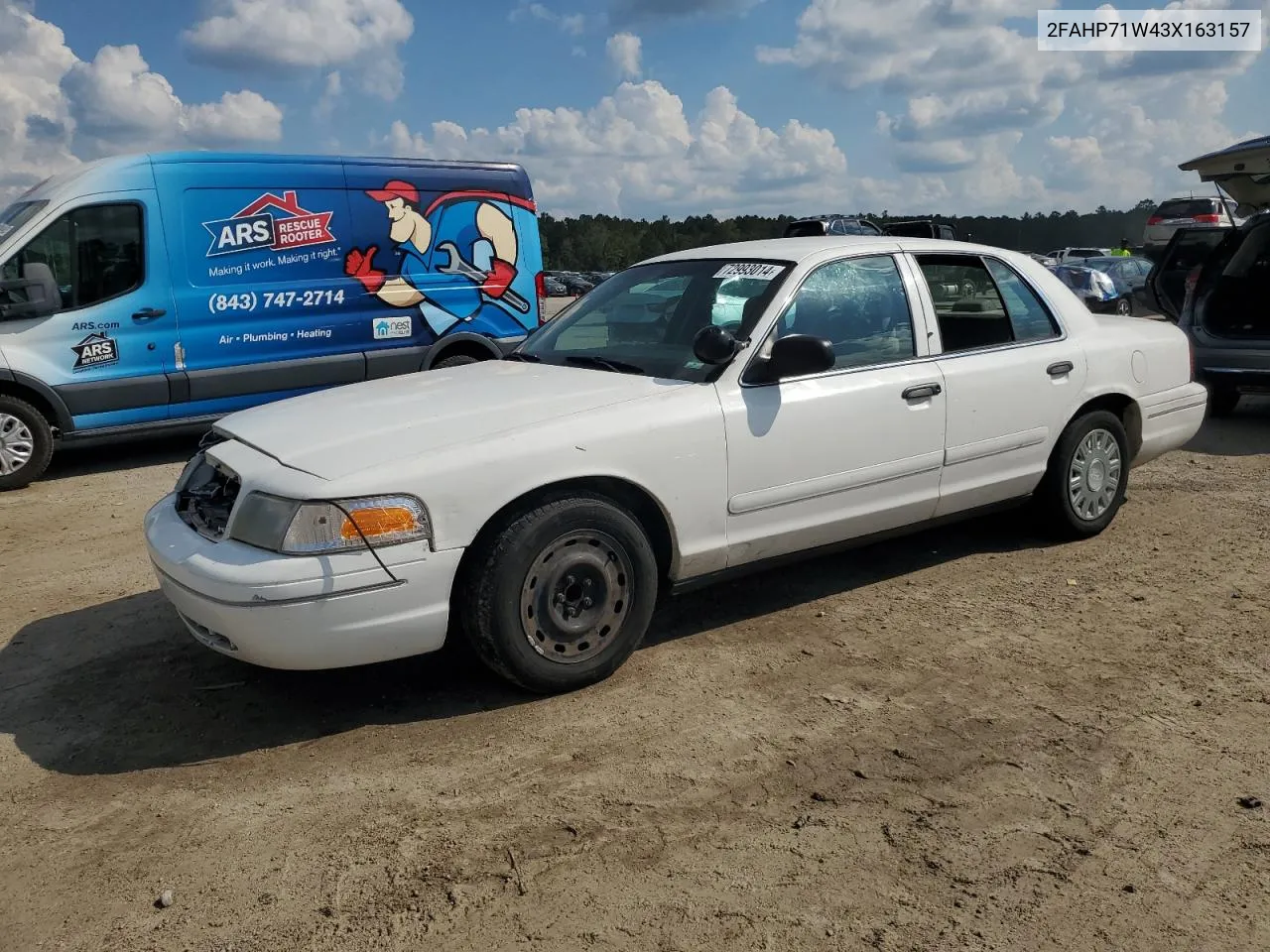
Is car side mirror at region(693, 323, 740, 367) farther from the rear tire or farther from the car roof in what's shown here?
the rear tire

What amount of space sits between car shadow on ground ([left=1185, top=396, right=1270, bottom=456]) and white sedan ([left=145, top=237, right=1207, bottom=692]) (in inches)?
125

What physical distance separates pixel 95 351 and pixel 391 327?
7.96ft

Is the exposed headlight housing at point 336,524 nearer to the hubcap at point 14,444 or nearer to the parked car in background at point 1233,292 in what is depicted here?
the hubcap at point 14,444

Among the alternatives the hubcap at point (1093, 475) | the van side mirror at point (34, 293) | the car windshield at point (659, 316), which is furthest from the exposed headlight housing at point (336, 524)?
the van side mirror at point (34, 293)

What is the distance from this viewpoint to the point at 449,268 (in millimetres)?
→ 9852

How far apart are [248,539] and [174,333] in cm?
561

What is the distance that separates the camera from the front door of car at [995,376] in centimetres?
479

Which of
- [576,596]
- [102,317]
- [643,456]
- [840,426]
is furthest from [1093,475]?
[102,317]

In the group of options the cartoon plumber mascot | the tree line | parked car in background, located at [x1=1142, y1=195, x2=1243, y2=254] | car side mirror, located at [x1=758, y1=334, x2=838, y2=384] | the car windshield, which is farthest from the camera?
the tree line

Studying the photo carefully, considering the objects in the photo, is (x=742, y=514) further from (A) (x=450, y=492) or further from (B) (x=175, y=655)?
(B) (x=175, y=655)

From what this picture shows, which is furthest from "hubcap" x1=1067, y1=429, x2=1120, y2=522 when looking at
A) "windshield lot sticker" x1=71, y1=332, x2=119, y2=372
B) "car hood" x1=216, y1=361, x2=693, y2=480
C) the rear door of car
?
"windshield lot sticker" x1=71, y1=332, x2=119, y2=372

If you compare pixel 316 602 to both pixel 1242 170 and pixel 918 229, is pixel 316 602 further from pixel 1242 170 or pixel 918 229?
pixel 918 229

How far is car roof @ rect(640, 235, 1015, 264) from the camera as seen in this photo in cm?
462

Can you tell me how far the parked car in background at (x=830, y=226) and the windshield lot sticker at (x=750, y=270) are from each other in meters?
14.2
